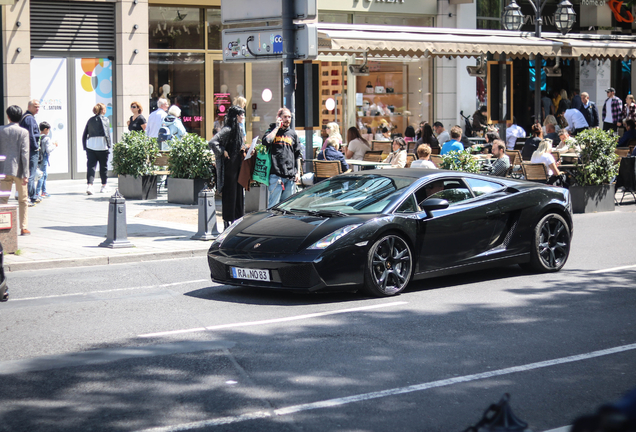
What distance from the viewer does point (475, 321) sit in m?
7.37

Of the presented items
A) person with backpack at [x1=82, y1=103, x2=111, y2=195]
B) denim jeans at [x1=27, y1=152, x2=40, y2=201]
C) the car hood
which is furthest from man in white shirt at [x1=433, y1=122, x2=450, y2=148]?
the car hood

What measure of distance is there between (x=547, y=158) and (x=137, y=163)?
806 cm

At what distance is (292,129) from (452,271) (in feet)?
15.6

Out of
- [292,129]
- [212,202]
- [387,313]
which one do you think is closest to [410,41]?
[292,129]

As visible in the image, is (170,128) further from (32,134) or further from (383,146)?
(383,146)

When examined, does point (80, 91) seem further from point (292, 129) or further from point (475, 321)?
point (475, 321)

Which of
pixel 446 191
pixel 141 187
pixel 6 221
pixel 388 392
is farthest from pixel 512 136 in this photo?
pixel 388 392

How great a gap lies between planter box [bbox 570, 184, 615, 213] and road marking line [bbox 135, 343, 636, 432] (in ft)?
33.3

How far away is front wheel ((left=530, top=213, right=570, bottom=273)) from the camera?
9.67 m

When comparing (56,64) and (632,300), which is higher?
(56,64)

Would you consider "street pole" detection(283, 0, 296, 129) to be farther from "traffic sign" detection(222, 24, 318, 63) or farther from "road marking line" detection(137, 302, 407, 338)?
"road marking line" detection(137, 302, 407, 338)

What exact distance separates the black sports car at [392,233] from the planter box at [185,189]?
7.44 metres

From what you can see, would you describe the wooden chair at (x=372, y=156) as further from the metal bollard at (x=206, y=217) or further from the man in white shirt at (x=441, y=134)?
the metal bollard at (x=206, y=217)

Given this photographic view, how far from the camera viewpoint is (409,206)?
28.7ft
